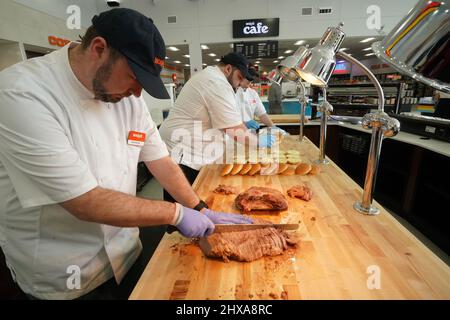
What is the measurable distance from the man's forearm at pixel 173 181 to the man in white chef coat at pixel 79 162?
0.14 metres

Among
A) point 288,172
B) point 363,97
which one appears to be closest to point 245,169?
point 288,172

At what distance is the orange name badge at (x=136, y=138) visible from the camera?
4.12 ft

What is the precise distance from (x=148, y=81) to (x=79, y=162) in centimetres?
37

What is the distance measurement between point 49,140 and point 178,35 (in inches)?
253

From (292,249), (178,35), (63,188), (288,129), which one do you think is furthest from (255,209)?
(178,35)

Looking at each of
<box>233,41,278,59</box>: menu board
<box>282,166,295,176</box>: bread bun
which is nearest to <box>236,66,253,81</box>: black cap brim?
<box>282,166,295,176</box>: bread bun

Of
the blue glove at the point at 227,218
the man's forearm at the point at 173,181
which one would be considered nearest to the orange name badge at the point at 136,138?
the man's forearm at the point at 173,181

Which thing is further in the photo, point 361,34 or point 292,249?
point 361,34

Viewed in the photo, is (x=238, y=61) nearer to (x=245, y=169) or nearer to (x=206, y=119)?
(x=206, y=119)

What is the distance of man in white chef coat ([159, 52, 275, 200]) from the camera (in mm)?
2084

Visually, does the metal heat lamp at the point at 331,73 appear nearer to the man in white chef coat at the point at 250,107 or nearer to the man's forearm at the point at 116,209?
the man's forearm at the point at 116,209

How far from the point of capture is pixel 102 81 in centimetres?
97
